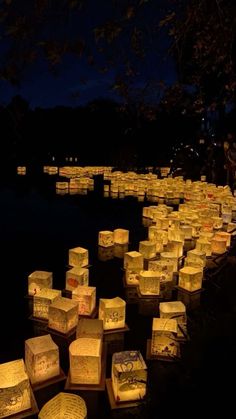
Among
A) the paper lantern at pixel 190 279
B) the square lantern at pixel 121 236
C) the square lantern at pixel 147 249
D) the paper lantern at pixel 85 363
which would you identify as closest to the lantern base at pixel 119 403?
the paper lantern at pixel 85 363

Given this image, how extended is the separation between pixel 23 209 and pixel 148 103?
5.39m

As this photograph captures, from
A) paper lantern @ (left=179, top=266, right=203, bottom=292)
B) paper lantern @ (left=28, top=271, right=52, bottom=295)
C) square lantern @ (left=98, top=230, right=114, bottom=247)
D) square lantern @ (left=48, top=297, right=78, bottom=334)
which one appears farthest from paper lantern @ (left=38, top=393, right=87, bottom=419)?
square lantern @ (left=98, top=230, right=114, bottom=247)

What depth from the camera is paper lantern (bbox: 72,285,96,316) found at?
11.7 ft

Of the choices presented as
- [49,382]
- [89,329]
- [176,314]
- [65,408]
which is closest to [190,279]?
[176,314]

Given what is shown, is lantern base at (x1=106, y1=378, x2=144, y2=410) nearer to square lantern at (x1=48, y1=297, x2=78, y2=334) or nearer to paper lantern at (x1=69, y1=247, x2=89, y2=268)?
square lantern at (x1=48, y1=297, x2=78, y2=334)

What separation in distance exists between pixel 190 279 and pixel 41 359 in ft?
6.78

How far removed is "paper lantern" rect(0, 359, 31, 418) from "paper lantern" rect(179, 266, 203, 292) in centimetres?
227

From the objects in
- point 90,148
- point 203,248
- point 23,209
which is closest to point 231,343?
point 203,248

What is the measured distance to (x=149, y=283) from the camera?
159 inches

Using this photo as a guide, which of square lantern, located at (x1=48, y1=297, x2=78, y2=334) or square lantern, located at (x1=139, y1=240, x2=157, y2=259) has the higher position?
square lantern, located at (x1=139, y1=240, x2=157, y2=259)

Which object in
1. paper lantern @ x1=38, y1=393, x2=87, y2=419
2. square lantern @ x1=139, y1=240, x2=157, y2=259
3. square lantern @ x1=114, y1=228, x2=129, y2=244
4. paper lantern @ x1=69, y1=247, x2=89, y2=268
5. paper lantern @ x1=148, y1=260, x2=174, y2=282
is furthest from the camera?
square lantern @ x1=114, y1=228, x2=129, y2=244

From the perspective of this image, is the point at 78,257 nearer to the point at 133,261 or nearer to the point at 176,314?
the point at 133,261

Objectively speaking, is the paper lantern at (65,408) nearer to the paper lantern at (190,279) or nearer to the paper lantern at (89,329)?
the paper lantern at (89,329)

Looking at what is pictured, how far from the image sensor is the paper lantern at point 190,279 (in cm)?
416
